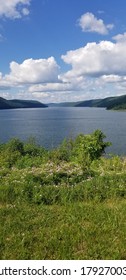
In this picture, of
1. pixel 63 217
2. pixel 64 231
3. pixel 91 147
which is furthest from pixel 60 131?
pixel 64 231

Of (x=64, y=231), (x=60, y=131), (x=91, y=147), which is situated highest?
(x=91, y=147)

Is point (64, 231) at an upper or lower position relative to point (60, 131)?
upper

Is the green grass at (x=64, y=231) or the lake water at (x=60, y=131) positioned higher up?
the green grass at (x=64, y=231)

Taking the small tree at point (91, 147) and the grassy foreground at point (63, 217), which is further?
Result: the small tree at point (91, 147)

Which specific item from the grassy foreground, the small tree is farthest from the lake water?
the grassy foreground

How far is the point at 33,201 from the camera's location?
9.42 meters

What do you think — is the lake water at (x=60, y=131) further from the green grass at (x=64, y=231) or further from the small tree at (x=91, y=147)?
the green grass at (x=64, y=231)

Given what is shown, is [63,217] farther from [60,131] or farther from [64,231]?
[60,131]

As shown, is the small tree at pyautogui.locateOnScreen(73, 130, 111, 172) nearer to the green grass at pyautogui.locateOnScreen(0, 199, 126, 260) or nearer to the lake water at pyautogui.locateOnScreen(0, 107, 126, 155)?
the lake water at pyautogui.locateOnScreen(0, 107, 126, 155)

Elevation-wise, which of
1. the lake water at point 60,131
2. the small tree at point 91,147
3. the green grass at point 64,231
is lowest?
the lake water at point 60,131

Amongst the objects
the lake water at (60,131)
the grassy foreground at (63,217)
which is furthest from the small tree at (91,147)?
the lake water at (60,131)
